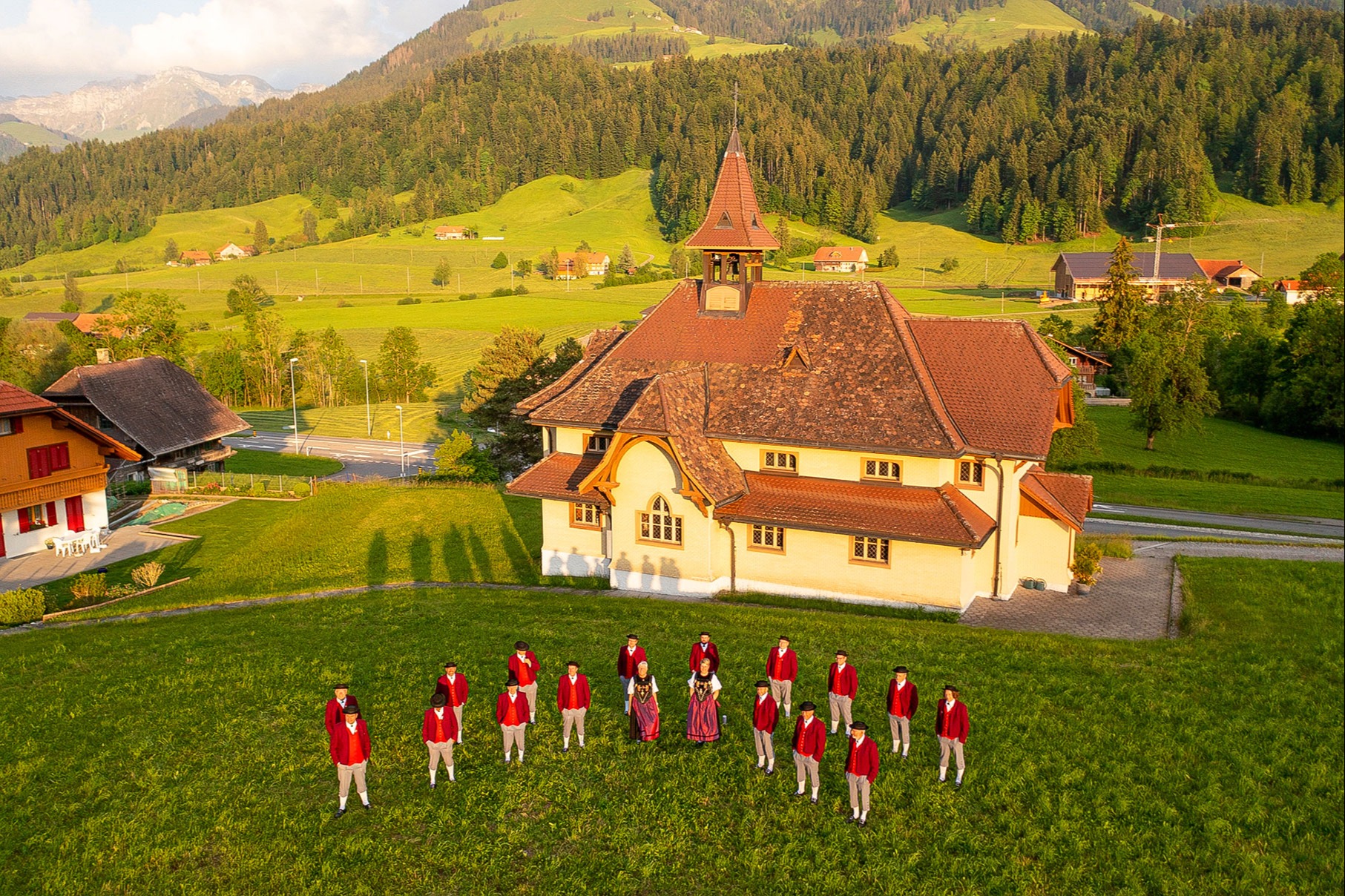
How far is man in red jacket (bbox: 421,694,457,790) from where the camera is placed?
15.2m

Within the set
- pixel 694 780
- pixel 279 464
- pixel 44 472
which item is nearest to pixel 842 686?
pixel 694 780

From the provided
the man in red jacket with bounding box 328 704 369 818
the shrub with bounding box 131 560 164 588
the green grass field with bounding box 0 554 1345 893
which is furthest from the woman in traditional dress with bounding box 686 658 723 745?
the shrub with bounding box 131 560 164 588

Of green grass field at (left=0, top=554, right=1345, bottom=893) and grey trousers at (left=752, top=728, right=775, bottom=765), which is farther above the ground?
grey trousers at (left=752, top=728, right=775, bottom=765)

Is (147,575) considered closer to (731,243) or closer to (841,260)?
(731,243)

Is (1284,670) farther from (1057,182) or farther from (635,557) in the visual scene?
(1057,182)

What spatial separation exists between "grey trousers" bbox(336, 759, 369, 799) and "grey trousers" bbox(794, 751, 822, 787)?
6917 mm

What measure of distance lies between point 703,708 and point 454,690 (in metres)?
4.47

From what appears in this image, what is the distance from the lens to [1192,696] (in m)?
18.2

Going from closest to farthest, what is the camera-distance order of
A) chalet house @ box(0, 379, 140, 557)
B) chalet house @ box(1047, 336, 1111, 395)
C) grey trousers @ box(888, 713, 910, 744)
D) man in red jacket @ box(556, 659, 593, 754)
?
1. grey trousers @ box(888, 713, 910, 744)
2. man in red jacket @ box(556, 659, 593, 754)
3. chalet house @ box(0, 379, 140, 557)
4. chalet house @ box(1047, 336, 1111, 395)

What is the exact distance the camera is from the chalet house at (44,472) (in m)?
38.5

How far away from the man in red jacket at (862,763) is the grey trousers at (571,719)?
5047 millimetres

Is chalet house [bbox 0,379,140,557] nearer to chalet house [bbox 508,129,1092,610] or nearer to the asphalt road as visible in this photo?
chalet house [bbox 508,129,1092,610]

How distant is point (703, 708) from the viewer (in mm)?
16703

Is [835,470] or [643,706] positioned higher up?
[835,470]
